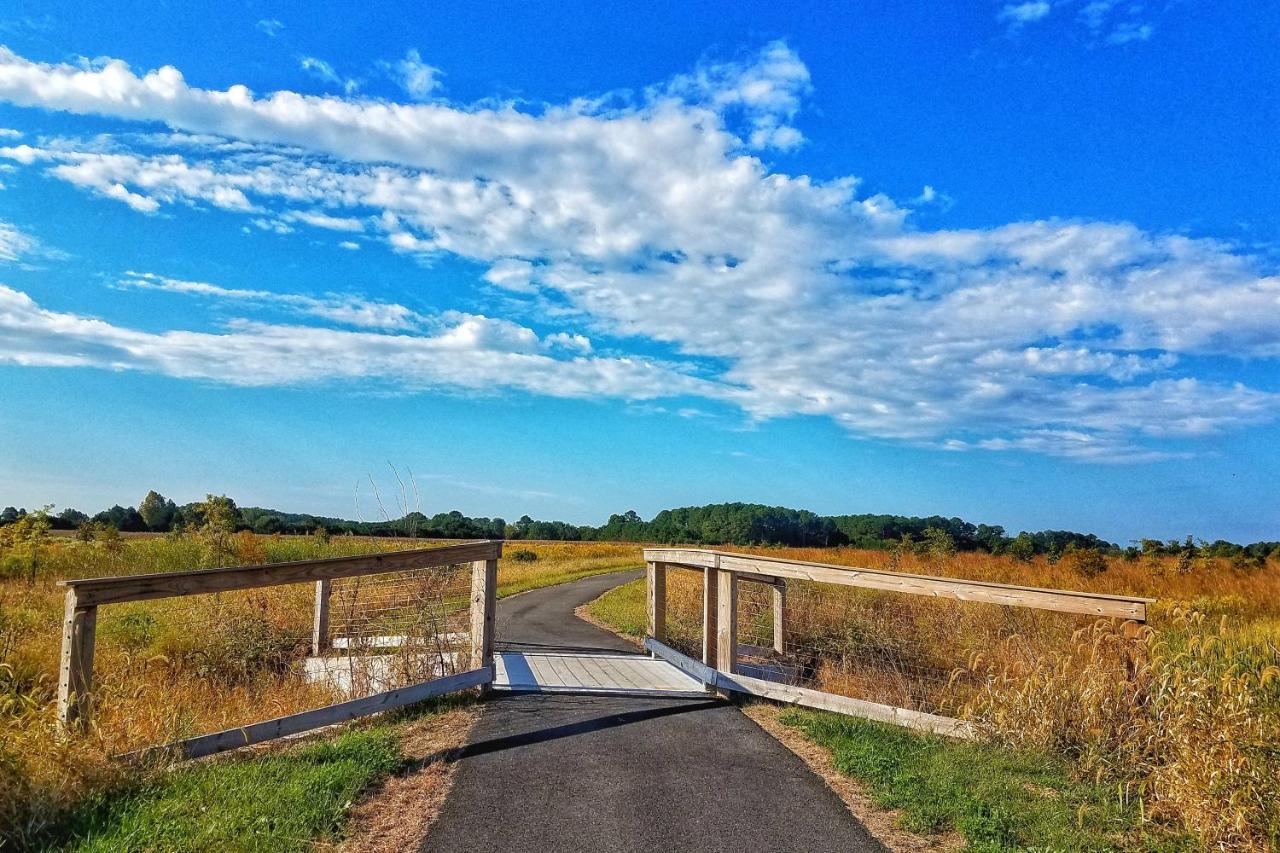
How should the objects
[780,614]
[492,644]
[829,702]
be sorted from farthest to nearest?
[780,614] < [492,644] < [829,702]

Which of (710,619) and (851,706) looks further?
(710,619)

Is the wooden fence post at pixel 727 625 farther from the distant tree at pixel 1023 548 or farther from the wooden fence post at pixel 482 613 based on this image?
the distant tree at pixel 1023 548

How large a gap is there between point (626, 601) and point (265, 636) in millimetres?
11658

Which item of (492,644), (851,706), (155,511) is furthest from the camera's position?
(155,511)

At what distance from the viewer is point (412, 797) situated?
561 centimetres

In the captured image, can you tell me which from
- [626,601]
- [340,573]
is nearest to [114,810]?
[340,573]

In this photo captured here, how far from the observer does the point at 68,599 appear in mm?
5691

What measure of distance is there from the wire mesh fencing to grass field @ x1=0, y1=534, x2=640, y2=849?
3 centimetres

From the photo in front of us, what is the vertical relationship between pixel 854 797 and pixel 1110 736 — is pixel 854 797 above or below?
below

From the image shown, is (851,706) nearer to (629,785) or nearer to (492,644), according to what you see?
(629,785)

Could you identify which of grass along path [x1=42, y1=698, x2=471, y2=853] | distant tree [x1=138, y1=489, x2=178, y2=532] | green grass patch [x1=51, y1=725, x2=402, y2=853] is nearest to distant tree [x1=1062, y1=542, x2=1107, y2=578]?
grass along path [x1=42, y1=698, x2=471, y2=853]

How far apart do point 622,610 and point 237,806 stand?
562 inches

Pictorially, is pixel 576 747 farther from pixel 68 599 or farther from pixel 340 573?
pixel 68 599

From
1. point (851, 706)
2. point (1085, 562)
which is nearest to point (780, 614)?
point (851, 706)
